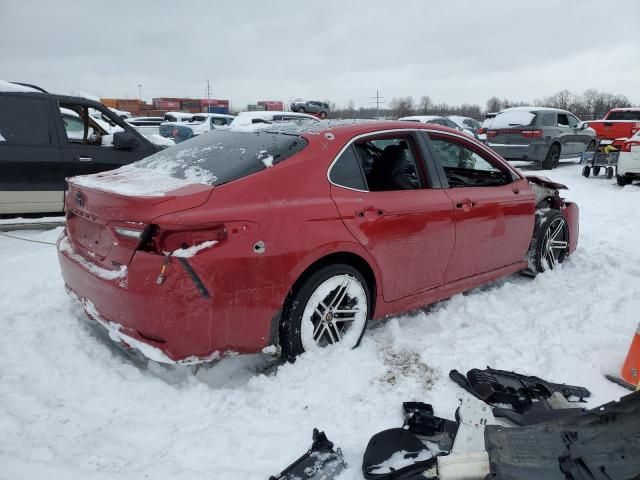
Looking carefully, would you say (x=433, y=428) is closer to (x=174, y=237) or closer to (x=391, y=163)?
(x=174, y=237)

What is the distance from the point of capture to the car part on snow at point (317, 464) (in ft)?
7.27

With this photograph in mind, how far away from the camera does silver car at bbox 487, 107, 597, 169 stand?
13.1 m

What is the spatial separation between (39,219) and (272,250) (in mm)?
4815

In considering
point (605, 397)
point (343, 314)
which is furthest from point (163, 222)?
point (605, 397)

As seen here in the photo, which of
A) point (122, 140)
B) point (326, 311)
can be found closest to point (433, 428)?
point (326, 311)

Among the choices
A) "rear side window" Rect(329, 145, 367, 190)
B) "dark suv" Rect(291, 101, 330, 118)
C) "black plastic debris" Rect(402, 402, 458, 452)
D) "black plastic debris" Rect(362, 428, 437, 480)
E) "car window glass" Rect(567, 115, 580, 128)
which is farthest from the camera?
"dark suv" Rect(291, 101, 330, 118)

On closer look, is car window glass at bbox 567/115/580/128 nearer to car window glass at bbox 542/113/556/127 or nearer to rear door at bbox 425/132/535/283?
car window glass at bbox 542/113/556/127

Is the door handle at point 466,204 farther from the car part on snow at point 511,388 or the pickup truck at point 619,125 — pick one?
the pickup truck at point 619,125

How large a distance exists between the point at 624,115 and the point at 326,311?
59.2 feet

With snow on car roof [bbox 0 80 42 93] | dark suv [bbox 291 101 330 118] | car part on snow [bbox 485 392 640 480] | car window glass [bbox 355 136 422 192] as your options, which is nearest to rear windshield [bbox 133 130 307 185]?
car window glass [bbox 355 136 422 192]

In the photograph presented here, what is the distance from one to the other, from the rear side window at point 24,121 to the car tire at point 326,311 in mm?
4829

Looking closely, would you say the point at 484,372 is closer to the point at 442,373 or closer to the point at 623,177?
the point at 442,373

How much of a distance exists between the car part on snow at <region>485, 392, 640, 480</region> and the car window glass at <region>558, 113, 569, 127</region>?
45.1ft

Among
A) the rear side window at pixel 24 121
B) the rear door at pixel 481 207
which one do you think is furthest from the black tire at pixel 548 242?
the rear side window at pixel 24 121
